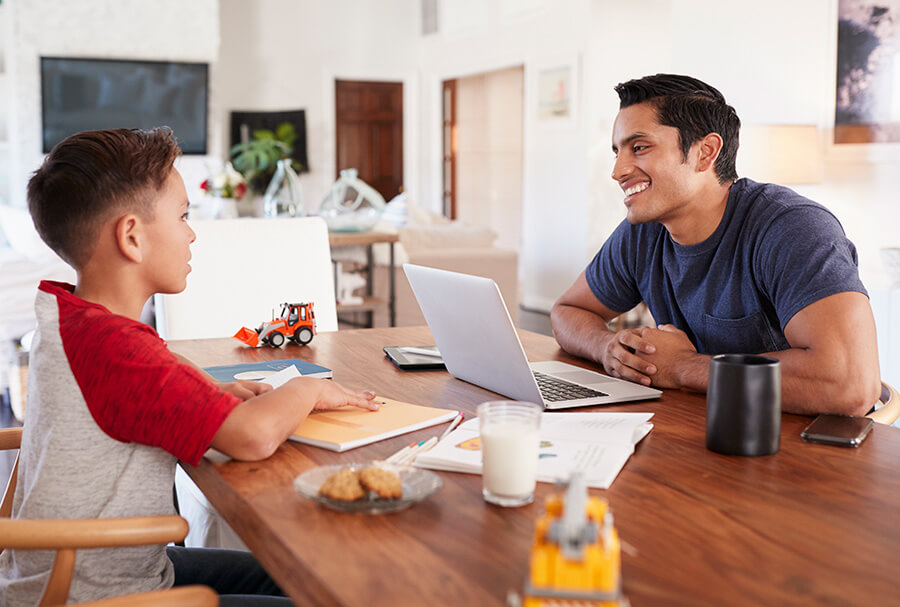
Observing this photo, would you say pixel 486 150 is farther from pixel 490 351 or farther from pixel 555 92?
pixel 490 351

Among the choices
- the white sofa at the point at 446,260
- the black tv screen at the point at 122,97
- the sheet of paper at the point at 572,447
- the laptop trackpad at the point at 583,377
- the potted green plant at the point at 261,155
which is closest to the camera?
the sheet of paper at the point at 572,447

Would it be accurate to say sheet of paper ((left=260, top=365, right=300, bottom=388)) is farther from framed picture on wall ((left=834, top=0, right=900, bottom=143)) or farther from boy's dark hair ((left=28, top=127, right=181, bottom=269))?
framed picture on wall ((left=834, top=0, right=900, bottom=143))

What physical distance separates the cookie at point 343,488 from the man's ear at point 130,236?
16.5 inches

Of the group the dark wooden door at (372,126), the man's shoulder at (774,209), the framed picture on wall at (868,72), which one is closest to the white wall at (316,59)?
the dark wooden door at (372,126)

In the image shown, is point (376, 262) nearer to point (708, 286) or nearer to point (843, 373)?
point (708, 286)

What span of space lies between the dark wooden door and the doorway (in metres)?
0.59

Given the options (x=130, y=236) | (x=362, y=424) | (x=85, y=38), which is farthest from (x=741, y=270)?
(x=85, y=38)

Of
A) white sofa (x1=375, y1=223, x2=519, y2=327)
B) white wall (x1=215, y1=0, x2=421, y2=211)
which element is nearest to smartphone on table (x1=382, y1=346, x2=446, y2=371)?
white sofa (x1=375, y1=223, x2=519, y2=327)

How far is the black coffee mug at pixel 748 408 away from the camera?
1025 mm

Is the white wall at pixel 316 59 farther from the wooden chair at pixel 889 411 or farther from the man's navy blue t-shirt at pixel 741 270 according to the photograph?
the wooden chair at pixel 889 411

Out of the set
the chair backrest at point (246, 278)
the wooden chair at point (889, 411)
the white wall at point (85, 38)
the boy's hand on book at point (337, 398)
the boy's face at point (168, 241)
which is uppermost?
the white wall at point (85, 38)

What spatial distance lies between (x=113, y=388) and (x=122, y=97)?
25.5 ft

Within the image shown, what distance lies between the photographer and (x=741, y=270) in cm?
156

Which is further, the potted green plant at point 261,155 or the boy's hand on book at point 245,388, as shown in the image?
the potted green plant at point 261,155
